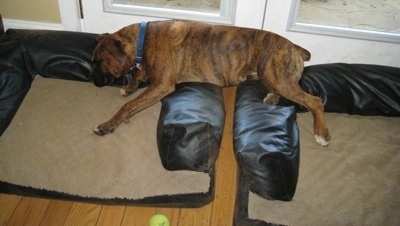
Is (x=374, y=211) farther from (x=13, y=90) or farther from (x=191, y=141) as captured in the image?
(x=13, y=90)

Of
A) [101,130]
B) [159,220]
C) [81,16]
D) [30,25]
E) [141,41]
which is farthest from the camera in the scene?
[30,25]

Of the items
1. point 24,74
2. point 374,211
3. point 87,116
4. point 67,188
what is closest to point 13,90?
point 24,74

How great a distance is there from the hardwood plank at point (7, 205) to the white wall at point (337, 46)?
193cm

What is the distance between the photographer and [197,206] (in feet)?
6.14

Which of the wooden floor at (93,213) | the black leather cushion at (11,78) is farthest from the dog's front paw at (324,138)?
the black leather cushion at (11,78)

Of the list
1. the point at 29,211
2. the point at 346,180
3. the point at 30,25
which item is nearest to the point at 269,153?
the point at 346,180

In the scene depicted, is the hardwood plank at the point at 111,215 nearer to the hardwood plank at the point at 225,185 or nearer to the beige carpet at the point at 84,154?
the beige carpet at the point at 84,154

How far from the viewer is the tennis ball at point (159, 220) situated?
5.49 feet

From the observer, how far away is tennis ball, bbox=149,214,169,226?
5.49 feet

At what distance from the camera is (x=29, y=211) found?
1.83 m

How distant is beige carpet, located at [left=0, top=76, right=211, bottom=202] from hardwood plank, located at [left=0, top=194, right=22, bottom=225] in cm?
11

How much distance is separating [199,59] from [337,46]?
1.06 meters

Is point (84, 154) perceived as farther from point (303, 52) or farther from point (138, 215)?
point (303, 52)

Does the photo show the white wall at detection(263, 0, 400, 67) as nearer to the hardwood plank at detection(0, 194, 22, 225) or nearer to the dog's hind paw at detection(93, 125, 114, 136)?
the dog's hind paw at detection(93, 125, 114, 136)
